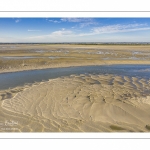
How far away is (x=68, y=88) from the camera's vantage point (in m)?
6.66

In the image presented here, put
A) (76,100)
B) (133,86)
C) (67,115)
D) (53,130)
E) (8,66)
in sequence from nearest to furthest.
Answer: (53,130)
(67,115)
(76,100)
(133,86)
(8,66)

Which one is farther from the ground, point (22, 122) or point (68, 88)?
point (68, 88)

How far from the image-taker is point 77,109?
16.0 ft

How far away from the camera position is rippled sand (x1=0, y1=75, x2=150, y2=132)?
4141 millimetres

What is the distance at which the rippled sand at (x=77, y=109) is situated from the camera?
4141 millimetres

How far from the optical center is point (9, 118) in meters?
4.48
